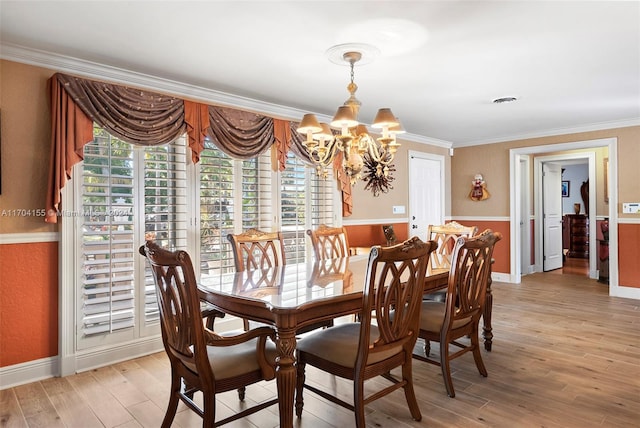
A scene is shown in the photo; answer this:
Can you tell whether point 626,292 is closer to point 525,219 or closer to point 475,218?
point 525,219

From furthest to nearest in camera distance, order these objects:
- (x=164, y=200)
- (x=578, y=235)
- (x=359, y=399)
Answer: (x=578, y=235) → (x=164, y=200) → (x=359, y=399)

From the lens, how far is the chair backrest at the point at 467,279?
8.03 ft

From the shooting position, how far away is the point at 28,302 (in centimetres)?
281

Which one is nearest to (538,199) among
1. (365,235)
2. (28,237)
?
(365,235)

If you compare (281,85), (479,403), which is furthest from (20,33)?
(479,403)

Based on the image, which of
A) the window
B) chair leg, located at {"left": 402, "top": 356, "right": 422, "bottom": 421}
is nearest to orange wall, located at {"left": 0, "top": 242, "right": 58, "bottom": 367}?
the window

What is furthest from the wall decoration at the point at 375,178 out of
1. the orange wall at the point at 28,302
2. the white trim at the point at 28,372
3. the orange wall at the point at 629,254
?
the white trim at the point at 28,372

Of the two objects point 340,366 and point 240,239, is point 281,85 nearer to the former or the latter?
point 240,239

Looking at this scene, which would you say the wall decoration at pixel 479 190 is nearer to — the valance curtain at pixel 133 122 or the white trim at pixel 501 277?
the white trim at pixel 501 277

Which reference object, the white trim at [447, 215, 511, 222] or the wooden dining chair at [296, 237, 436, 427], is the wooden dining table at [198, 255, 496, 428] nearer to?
the wooden dining chair at [296, 237, 436, 427]

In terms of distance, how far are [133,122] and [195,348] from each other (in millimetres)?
2061

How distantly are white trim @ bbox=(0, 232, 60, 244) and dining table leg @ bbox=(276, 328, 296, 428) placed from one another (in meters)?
2.06

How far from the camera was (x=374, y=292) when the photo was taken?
6.30 feet

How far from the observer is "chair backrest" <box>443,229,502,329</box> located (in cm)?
245
